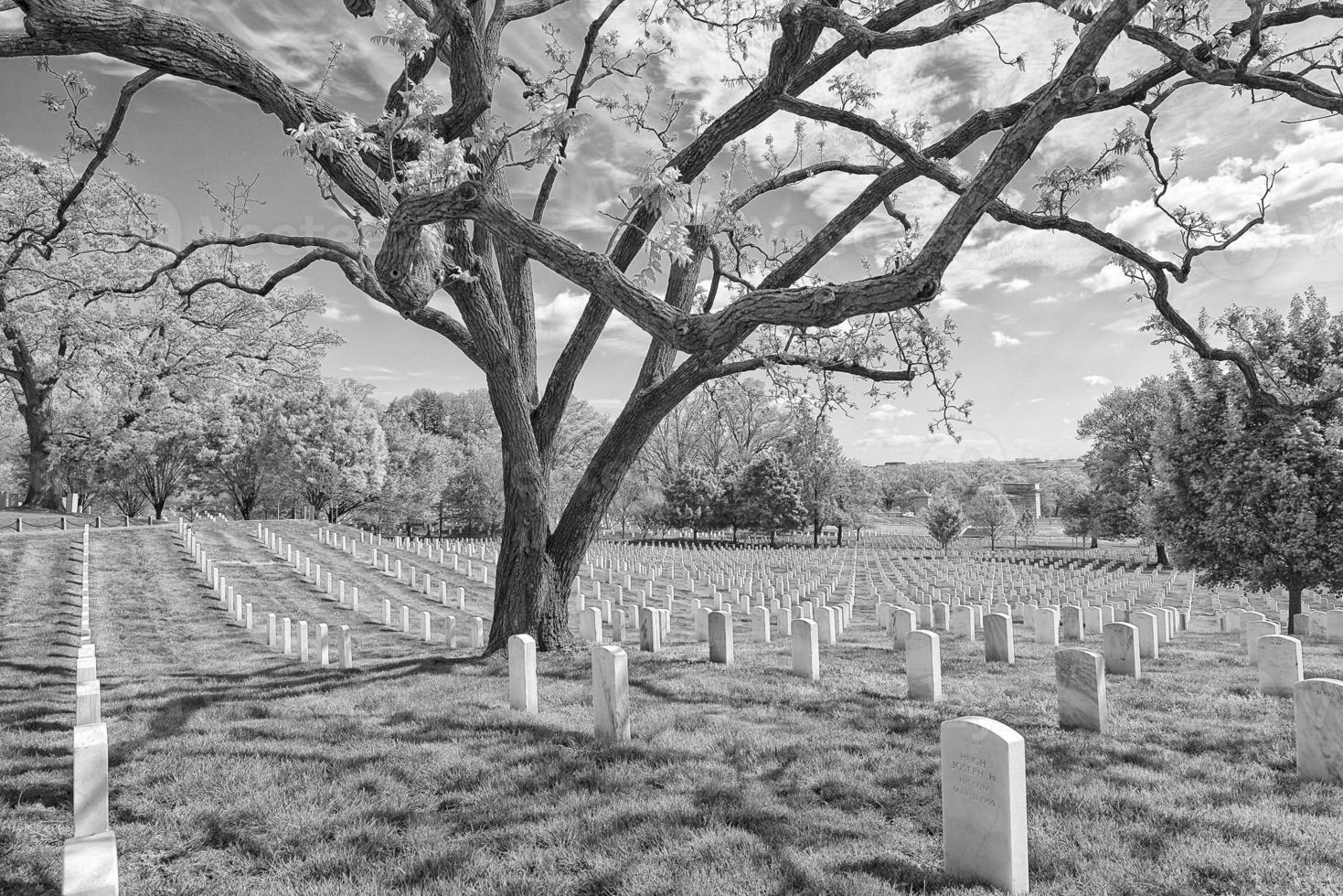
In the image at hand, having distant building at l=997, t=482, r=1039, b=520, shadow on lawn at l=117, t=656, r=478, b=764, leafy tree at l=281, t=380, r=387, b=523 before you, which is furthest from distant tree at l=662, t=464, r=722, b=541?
distant building at l=997, t=482, r=1039, b=520

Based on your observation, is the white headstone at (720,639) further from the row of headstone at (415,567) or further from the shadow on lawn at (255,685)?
the row of headstone at (415,567)

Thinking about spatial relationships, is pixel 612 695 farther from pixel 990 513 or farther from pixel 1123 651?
pixel 990 513

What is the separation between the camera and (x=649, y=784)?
182 inches

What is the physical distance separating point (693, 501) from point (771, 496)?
606 centimetres

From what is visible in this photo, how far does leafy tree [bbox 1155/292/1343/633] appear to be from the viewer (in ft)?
48.8

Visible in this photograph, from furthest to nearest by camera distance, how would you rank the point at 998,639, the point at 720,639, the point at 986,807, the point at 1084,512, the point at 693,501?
the point at 693,501 < the point at 1084,512 < the point at 998,639 < the point at 720,639 < the point at 986,807

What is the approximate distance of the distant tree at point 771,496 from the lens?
5194cm

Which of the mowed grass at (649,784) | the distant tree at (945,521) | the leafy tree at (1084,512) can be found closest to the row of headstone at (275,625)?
the mowed grass at (649,784)

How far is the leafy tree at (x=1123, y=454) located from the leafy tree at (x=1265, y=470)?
93.1ft

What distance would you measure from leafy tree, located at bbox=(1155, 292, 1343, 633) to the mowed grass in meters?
8.16

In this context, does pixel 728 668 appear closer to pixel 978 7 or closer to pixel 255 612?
pixel 978 7

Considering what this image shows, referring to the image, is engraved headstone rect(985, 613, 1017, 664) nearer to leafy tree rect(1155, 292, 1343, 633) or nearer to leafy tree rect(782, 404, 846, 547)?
leafy tree rect(1155, 292, 1343, 633)

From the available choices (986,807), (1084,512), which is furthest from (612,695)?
(1084,512)

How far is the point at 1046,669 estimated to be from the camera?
837 centimetres
